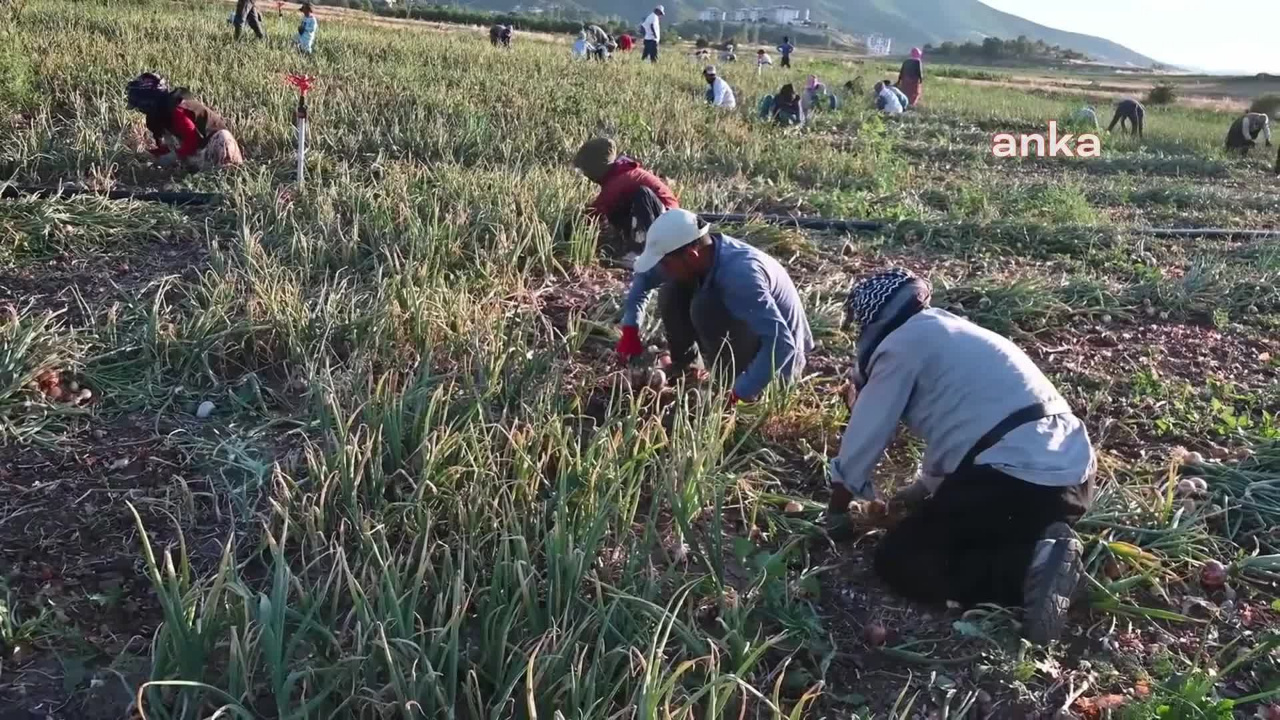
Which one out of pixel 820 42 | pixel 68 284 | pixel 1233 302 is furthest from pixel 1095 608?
pixel 820 42

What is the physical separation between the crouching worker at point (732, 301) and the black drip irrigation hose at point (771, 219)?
7.27 feet

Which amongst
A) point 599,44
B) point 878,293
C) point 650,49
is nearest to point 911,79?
point 650,49

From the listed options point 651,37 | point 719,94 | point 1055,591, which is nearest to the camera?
point 1055,591

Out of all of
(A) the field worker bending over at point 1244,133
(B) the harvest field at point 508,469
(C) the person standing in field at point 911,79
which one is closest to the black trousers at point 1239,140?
(A) the field worker bending over at point 1244,133

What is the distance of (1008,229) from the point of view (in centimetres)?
580

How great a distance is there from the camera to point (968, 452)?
2.22m

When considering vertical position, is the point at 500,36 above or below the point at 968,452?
above

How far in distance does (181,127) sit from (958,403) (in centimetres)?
530

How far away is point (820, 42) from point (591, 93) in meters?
90.7

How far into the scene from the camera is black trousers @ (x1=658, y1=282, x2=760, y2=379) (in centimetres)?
309

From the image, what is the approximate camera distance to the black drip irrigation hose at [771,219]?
5.06 meters

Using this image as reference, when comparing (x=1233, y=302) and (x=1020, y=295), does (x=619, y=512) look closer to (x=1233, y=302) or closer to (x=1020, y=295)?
(x=1020, y=295)

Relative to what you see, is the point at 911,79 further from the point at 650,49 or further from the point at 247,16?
the point at 247,16

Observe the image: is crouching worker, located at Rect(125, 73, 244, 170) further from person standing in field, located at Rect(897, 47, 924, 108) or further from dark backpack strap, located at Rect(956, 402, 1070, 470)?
person standing in field, located at Rect(897, 47, 924, 108)
